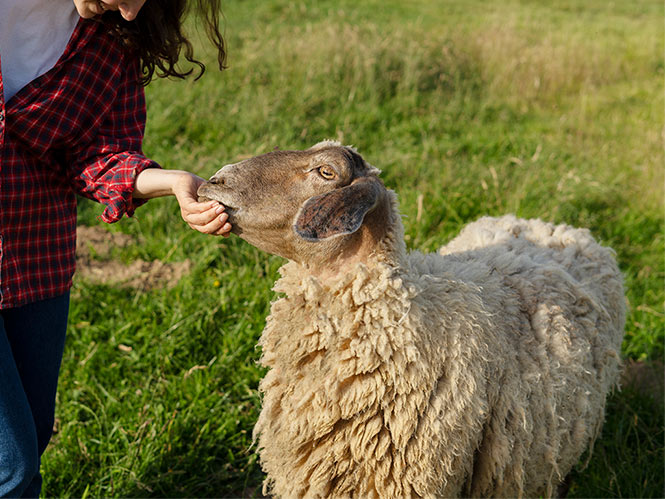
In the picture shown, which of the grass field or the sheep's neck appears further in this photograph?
the grass field

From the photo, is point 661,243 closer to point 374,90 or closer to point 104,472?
point 374,90

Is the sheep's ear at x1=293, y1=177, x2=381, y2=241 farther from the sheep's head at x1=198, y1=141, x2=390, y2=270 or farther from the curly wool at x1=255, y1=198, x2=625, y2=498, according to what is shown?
the curly wool at x1=255, y1=198, x2=625, y2=498

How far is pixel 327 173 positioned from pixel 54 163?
94 centimetres

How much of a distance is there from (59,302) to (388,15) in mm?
11532

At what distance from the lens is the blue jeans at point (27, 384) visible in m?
1.79

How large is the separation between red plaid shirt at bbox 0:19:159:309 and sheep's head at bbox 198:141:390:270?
0.38m

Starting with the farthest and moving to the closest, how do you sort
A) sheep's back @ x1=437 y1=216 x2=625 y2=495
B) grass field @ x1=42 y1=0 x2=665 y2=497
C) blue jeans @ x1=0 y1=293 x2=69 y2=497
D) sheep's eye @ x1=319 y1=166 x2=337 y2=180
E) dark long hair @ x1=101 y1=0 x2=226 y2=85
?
1. grass field @ x1=42 y1=0 x2=665 y2=497
2. sheep's back @ x1=437 y1=216 x2=625 y2=495
3. dark long hair @ x1=101 y1=0 x2=226 y2=85
4. sheep's eye @ x1=319 y1=166 x2=337 y2=180
5. blue jeans @ x1=0 y1=293 x2=69 y2=497

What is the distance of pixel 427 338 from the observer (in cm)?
201

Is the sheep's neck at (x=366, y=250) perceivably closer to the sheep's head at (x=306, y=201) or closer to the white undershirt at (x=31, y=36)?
the sheep's head at (x=306, y=201)

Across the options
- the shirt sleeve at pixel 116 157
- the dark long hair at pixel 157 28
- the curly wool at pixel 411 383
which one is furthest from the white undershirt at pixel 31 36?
the curly wool at pixel 411 383

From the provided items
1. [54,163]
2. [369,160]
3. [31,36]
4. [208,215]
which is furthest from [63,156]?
[369,160]

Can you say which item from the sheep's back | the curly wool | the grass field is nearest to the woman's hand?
the curly wool

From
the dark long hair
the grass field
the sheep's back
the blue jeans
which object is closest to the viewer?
the blue jeans

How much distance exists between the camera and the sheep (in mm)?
1909
